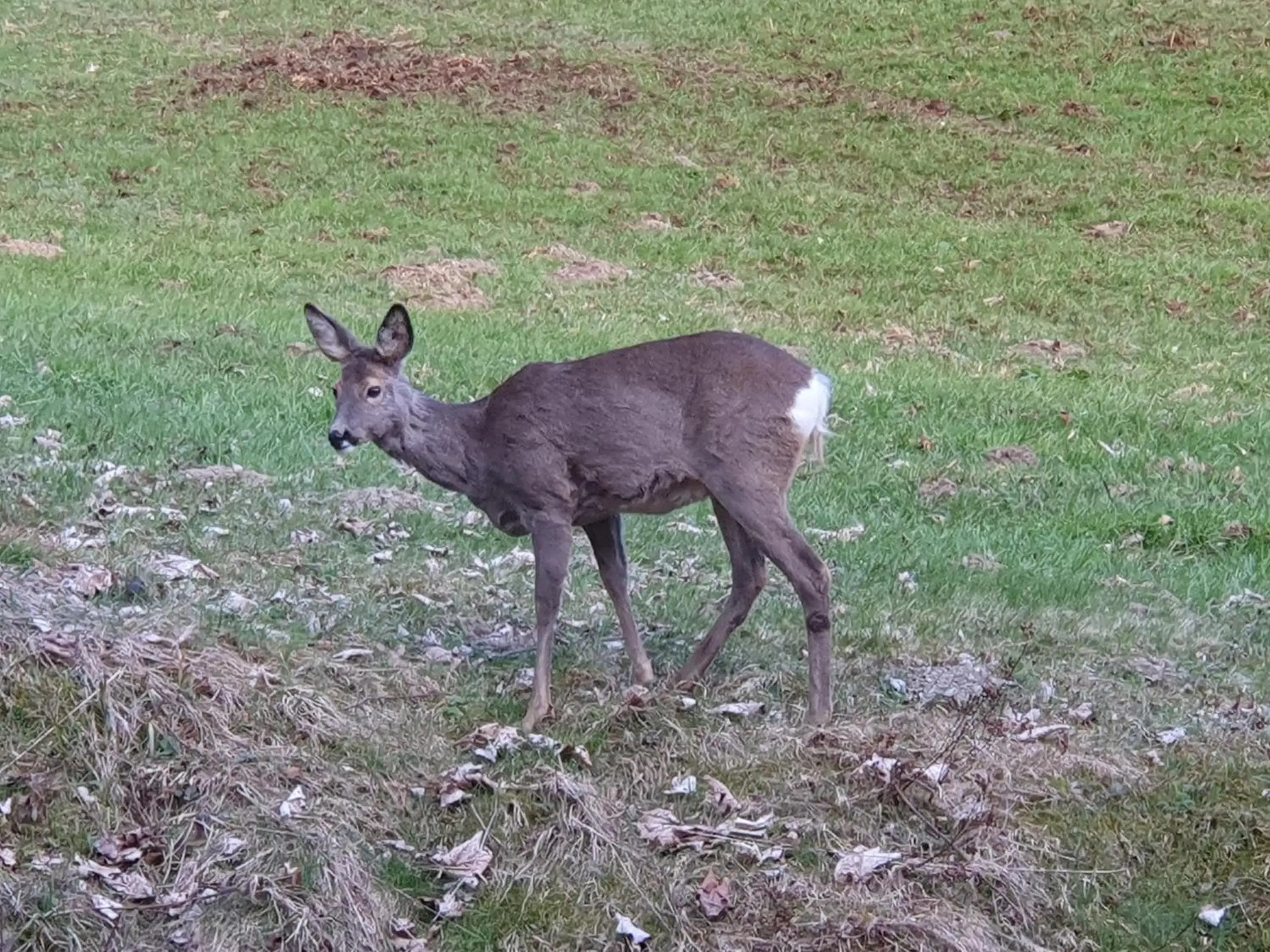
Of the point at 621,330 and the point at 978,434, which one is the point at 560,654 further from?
the point at 621,330

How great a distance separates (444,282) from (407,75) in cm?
831

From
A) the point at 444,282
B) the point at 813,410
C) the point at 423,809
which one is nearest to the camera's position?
the point at 423,809

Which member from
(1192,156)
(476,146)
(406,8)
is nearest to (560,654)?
(476,146)

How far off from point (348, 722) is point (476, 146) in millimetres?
16116

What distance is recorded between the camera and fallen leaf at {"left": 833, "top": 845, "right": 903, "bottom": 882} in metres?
5.25

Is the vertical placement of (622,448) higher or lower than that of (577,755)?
higher

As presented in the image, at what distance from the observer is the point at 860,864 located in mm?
5281

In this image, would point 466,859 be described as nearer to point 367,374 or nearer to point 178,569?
point 367,374

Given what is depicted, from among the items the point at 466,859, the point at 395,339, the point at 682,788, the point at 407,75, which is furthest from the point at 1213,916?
the point at 407,75

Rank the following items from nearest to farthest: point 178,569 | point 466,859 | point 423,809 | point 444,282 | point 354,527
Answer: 1. point 466,859
2. point 423,809
3. point 178,569
4. point 354,527
5. point 444,282

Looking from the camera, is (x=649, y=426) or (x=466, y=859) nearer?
(x=466, y=859)

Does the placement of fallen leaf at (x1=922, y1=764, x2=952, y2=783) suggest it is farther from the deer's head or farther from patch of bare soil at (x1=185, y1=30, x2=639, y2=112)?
patch of bare soil at (x1=185, y1=30, x2=639, y2=112)

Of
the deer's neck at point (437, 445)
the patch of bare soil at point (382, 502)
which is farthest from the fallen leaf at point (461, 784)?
the patch of bare soil at point (382, 502)

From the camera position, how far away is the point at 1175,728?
6.18 m
